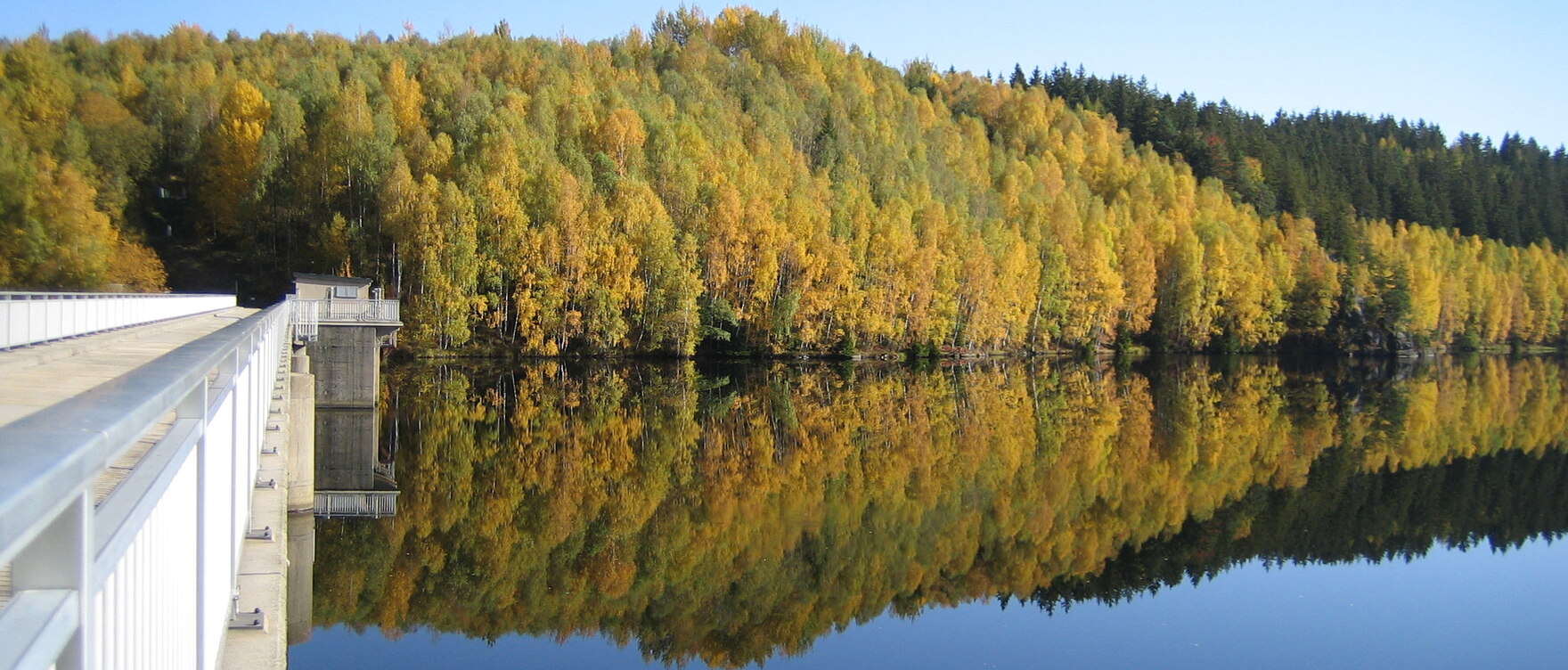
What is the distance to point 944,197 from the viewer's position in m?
90.1

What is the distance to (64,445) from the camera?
2285mm

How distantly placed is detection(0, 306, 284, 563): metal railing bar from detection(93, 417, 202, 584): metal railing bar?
12.1 inches

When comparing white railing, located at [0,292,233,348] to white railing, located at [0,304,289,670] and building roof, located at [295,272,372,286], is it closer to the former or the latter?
white railing, located at [0,304,289,670]

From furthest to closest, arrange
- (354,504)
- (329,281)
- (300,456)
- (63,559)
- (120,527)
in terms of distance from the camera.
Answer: (329,281) → (354,504) → (300,456) → (120,527) → (63,559)

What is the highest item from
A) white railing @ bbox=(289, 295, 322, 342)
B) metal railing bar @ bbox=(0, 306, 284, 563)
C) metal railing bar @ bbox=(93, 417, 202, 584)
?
metal railing bar @ bbox=(0, 306, 284, 563)

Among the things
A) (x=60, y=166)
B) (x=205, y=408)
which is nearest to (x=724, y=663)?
(x=205, y=408)

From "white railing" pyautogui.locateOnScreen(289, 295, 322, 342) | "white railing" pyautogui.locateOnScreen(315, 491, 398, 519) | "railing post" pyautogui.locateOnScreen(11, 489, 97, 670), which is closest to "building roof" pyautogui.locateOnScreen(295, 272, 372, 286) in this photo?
"white railing" pyautogui.locateOnScreen(289, 295, 322, 342)

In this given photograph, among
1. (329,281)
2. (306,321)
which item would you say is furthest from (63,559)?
(329,281)

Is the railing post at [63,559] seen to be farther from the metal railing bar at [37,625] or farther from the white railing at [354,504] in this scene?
the white railing at [354,504]

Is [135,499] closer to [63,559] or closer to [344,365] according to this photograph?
[63,559]

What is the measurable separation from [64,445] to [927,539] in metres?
22.4

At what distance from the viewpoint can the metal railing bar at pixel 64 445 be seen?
A: 1939mm

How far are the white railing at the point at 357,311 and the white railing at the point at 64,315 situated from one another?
864 centimetres

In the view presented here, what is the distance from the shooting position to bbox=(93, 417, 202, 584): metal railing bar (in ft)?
10.4
